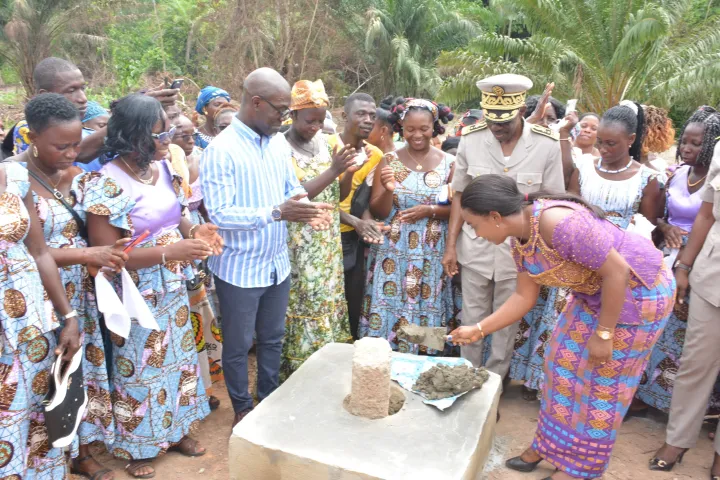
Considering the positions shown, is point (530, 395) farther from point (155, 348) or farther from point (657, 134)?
point (155, 348)

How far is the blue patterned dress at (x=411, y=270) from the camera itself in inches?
158

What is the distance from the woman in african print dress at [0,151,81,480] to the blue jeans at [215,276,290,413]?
0.82 m

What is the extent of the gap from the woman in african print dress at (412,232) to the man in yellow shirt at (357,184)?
16cm

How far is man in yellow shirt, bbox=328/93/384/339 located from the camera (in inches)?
157

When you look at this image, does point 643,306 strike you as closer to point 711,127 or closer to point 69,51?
point 711,127

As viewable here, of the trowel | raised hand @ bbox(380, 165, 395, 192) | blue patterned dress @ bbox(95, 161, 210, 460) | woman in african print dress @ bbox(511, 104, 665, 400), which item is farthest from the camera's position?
raised hand @ bbox(380, 165, 395, 192)

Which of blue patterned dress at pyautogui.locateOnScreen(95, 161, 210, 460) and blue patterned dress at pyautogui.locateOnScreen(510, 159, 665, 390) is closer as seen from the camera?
blue patterned dress at pyautogui.locateOnScreen(95, 161, 210, 460)

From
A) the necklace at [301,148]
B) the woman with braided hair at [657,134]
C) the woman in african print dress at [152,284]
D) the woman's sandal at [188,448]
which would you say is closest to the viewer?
the woman in african print dress at [152,284]

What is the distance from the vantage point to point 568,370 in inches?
115

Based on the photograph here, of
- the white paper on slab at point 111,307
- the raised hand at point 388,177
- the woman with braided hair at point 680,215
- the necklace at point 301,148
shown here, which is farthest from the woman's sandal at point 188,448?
the woman with braided hair at point 680,215

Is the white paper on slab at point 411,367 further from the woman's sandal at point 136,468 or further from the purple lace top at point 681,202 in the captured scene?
the purple lace top at point 681,202

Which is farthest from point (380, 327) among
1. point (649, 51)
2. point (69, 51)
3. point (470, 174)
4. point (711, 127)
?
point (69, 51)

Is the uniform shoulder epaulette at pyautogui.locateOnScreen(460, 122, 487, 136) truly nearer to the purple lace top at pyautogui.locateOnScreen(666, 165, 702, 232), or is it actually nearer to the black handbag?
the purple lace top at pyautogui.locateOnScreen(666, 165, 702, 232)

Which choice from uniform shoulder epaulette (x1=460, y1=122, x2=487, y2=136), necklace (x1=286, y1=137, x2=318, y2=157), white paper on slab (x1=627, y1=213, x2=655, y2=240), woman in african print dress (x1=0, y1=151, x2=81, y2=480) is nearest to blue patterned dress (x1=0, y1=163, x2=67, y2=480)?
woman in african print dress (x1=0, y1=151, x2=81, y2=480)
